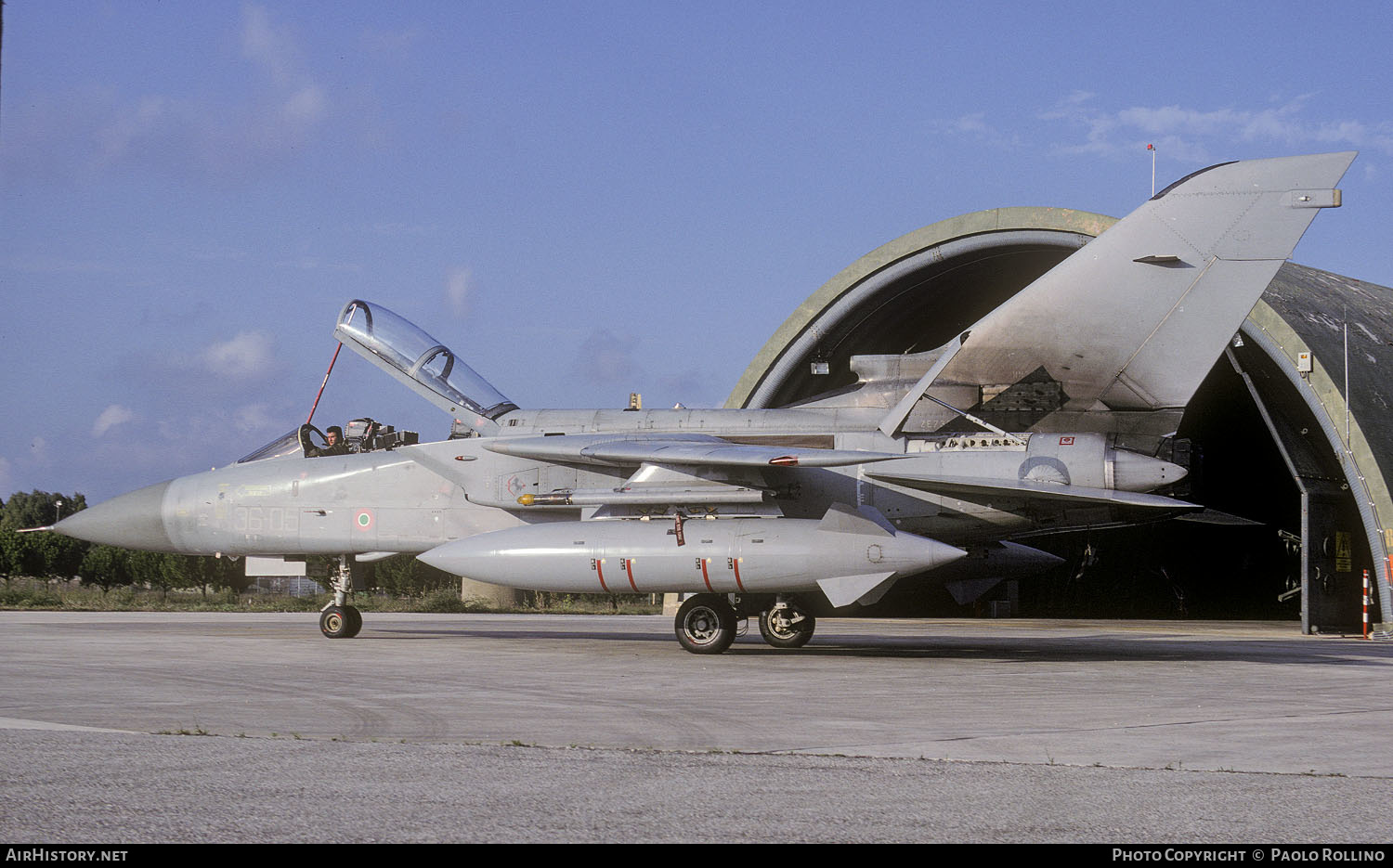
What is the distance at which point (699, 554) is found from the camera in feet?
42.1

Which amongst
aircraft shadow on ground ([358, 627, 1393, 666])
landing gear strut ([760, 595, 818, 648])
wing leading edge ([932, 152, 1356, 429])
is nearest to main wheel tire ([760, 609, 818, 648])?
landing gear strut ([760, 595, 818, 648])

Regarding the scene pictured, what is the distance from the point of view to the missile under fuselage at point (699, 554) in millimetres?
12344

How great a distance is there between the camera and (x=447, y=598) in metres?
Result: 28.9

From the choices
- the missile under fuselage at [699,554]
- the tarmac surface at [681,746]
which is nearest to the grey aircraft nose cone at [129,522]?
the tarmac surface at [681,746]

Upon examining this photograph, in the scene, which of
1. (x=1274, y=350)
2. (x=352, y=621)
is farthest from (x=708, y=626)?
(x=1274, y=350)

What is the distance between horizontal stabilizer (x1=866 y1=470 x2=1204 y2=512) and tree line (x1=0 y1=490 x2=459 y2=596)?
26.8 metres

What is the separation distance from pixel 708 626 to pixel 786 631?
1.33m

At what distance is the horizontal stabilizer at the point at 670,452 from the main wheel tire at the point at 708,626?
1.80 meters

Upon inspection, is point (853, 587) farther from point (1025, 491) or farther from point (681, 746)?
point (681, 746)

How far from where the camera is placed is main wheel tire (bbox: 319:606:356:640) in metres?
15.6

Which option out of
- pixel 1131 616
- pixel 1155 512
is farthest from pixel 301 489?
pixel 1131 616

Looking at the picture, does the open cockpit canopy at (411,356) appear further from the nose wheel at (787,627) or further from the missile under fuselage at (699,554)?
the nose wheel at (787,627)

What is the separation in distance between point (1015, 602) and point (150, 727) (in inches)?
1042
